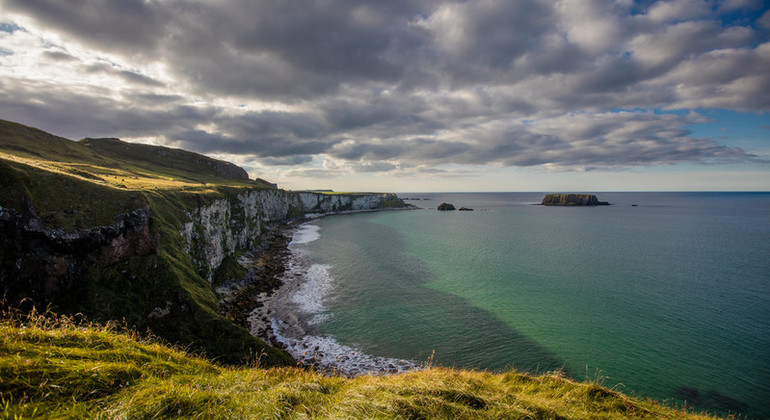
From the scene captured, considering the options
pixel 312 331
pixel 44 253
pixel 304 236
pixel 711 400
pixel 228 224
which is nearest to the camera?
pixel 711 400

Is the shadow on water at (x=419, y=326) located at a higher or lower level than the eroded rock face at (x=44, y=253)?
lower

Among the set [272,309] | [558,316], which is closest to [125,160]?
[272,309]

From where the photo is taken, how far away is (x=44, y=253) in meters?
19.0

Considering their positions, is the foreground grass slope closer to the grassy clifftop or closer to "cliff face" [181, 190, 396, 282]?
the grassy clifftop

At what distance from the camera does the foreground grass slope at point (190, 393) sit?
5254mm

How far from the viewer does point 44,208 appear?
1986cm

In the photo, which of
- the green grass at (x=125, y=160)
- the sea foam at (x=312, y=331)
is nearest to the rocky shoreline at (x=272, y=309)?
the sea foam at (x=312, y=331)

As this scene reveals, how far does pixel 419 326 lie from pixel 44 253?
95.0 feet

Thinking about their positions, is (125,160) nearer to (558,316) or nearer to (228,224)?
(228,224)

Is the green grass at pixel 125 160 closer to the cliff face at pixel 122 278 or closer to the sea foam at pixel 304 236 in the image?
the cliff face at pixel 122 278

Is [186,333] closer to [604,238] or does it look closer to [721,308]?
[721,308]

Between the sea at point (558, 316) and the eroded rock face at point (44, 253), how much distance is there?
15411mm

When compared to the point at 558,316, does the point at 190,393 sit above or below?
above

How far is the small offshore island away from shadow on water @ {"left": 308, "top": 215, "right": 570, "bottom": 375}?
3.68 meters
